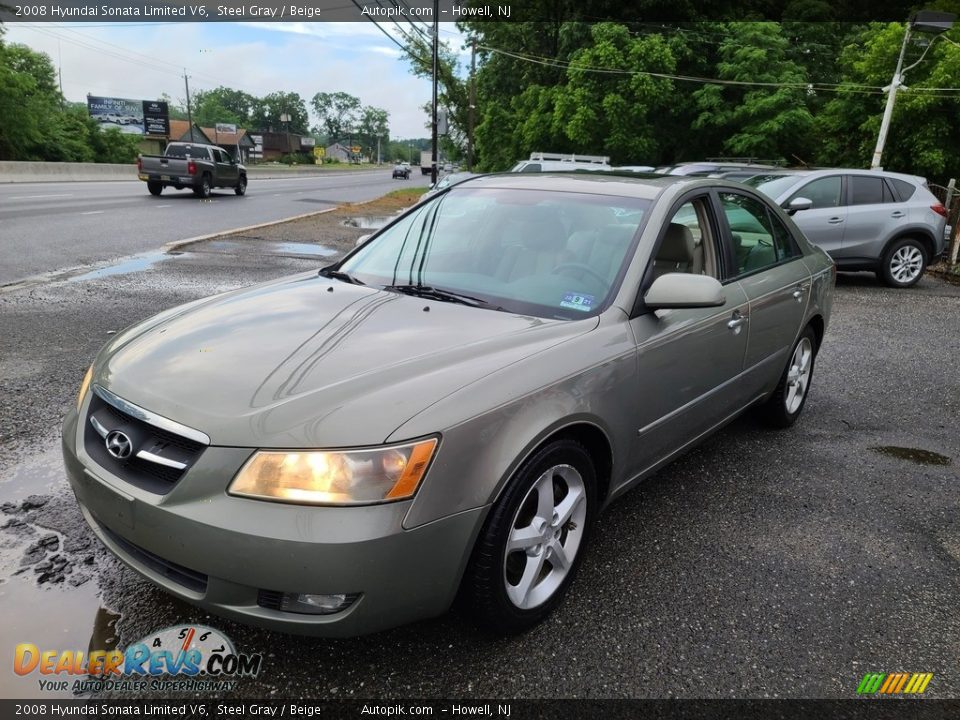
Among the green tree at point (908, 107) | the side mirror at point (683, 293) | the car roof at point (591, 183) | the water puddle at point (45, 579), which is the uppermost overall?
the green tree at point (908, 107)

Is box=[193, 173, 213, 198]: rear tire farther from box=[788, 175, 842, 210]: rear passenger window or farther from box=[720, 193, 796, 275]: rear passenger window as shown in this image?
box=[720, 193, 796, 275]: rear passenger window

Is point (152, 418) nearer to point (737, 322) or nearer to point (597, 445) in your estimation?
point (597, 445)

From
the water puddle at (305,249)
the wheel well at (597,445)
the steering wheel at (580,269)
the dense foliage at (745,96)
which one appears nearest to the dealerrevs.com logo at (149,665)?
the wheel well at (597,445)

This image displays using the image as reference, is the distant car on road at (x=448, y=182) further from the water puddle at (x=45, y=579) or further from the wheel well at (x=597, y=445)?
the water puddle at (x=45, y=579)

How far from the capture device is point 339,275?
3.54 m

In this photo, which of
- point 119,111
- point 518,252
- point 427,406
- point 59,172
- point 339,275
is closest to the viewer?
point 427,406

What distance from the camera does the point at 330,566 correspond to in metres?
1.96

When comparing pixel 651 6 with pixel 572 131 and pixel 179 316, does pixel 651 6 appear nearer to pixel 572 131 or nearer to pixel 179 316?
pixel 572 131

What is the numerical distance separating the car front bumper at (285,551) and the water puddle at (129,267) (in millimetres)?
7439

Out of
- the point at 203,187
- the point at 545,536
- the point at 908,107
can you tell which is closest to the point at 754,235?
the point at 545,536

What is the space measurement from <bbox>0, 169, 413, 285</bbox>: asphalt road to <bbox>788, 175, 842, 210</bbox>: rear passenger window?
1016 cm

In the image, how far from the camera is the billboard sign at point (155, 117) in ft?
262

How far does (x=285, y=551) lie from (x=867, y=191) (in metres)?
11.1

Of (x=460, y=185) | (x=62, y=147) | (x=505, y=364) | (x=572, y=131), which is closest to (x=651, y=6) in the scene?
(x=572, y=131)
